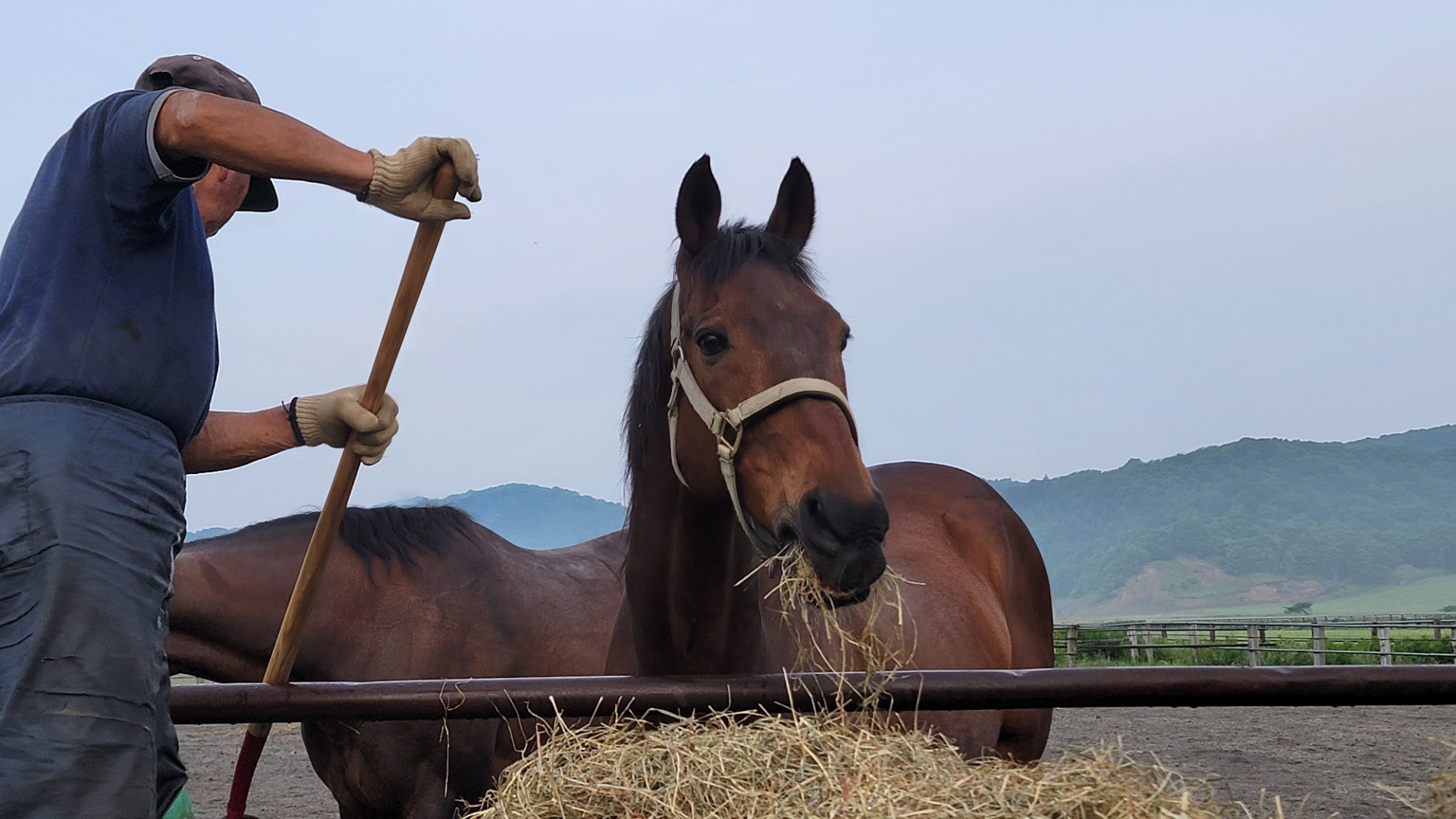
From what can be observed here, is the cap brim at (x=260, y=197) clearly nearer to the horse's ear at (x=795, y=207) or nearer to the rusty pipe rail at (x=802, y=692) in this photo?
the rusty pipe rail at (x=802, y=692)

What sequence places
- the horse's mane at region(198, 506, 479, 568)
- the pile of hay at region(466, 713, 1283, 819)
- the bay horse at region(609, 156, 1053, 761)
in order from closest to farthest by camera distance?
the pile of hay at region(466, 713, 1283, 819), the bay horse at region(609, 156, 1053, 761), the horse's mane at region(198, 506, 479, 568)

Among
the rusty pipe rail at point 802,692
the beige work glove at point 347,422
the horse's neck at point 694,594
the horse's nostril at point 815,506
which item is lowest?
the rusty pipe rail at point 802,692

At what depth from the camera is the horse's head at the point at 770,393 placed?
6.51 feet

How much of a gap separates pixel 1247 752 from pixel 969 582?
6.32 m

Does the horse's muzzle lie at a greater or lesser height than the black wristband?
lesser

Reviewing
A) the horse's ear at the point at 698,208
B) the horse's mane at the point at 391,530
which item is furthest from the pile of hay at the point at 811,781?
the horse's mane at the point at 391,530

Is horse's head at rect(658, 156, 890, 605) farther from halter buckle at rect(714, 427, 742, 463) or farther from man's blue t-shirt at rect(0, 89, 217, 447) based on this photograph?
man's blue t-shirt at rect(0, 89, 217, 447)

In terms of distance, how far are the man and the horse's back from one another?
2.40m

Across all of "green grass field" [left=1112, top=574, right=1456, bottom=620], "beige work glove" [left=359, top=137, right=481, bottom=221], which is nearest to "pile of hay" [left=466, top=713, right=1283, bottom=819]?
"beige work glove" [left=359, top=137, right=481, bottom=221]

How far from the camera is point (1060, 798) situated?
5.10 feet

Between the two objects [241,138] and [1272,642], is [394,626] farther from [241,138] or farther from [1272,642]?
[1272,642]

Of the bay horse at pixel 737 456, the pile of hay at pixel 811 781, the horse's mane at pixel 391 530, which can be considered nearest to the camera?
the pile of hay at pixel 811 781

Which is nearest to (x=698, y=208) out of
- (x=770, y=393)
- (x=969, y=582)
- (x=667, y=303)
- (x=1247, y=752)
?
(x=667, y=303)

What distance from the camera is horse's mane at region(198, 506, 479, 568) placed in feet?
13.3
